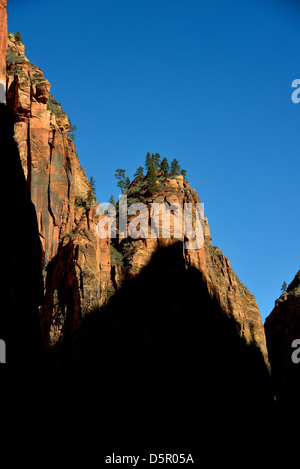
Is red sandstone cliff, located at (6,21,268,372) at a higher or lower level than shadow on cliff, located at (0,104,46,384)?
higher

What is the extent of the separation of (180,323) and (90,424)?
15813 mm

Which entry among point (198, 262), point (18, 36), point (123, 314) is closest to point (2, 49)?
point (123, 314)

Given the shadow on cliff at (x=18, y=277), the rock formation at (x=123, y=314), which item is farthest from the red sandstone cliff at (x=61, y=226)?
the shadow on cliff at (x=18, y=277)

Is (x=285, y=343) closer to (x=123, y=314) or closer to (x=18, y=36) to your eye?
(x=123, y=314)

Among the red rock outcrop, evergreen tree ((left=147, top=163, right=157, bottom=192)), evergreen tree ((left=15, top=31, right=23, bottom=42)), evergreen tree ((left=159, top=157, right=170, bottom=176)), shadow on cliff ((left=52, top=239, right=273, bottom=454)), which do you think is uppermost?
evergreen tree ((left=15, top=31, right=23, bottom=42))

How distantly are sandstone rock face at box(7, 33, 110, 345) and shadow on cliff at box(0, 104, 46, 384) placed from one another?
87.8ft

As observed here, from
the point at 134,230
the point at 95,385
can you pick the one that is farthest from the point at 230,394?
the point at 134,230

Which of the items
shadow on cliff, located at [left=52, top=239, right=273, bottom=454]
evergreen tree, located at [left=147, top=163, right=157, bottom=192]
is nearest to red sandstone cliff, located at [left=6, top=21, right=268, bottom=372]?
shadow on cliff, located at [left=52, top=239, right=273, bottom=454]

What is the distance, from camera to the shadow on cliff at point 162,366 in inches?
1934

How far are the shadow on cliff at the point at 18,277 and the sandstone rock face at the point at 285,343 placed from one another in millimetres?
57925

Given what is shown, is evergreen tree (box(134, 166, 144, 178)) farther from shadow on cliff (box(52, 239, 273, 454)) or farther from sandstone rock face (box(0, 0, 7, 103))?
sandstone rock face (box(0, 0, 7, 103))

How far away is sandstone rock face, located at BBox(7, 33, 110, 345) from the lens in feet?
171
